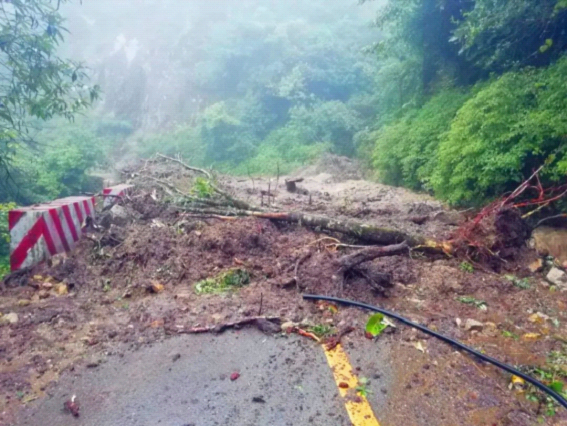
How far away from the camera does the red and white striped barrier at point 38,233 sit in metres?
4.41

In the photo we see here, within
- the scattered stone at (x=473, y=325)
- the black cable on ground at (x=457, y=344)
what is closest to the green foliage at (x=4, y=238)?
the black cable on ground at (x=457, y=344)

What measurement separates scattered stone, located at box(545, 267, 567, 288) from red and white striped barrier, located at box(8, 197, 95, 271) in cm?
566

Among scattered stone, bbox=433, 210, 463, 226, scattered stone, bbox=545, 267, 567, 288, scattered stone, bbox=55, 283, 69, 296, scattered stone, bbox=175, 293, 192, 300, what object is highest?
scattered stone, bbox=175, 293, 192, 300

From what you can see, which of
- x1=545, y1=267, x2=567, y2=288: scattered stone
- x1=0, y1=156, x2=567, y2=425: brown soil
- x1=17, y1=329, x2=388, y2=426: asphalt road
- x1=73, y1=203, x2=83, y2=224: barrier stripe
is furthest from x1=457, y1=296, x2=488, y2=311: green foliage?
x1=73, y1=203, x2=83, y2=224: barrier stripe

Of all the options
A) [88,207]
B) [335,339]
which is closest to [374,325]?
[335,339]

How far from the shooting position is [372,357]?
2.66 m

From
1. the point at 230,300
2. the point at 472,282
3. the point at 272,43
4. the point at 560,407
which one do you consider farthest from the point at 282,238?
the point at 272,43

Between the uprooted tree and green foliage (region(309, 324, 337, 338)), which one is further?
the uprooted tree

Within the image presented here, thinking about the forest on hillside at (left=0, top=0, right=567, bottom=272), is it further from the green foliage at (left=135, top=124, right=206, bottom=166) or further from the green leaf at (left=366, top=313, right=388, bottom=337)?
the green leaf at (left=366, top=313, right=388, bottom=337)

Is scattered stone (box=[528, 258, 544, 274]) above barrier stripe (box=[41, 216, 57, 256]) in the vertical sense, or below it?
below

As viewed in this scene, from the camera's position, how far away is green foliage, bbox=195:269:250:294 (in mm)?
3804

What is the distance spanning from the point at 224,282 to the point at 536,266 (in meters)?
3.40

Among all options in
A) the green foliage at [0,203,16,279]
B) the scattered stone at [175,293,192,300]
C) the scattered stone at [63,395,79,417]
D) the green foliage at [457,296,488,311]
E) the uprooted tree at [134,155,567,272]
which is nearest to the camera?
the scattered stone at [63,395,79,417]

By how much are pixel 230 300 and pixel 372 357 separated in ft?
4.57
